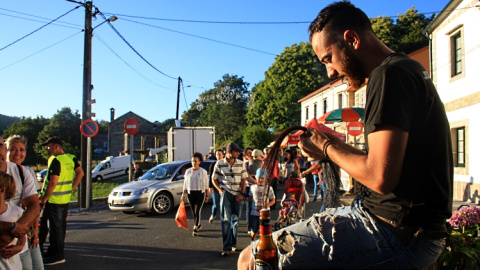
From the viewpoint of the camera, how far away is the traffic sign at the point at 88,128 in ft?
43.7

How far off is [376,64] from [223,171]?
6192 millimetres

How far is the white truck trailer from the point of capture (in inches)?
794

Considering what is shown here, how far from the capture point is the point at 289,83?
4712cm

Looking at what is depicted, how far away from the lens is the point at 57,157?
6.56m

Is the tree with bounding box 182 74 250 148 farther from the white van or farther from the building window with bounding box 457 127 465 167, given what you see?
the building window with bounding box 457 127 465 167

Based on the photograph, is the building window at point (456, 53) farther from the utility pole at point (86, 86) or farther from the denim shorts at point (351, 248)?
the denim shorts at point (351, 248)

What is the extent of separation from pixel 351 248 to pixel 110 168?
31.1 m

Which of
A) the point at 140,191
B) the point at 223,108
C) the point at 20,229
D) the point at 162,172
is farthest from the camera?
the point at 223,108

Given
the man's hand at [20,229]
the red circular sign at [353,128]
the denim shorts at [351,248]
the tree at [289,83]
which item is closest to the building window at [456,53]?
the red circular sign at [353,128]

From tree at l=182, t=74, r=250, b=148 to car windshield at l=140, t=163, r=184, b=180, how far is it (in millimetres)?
57432

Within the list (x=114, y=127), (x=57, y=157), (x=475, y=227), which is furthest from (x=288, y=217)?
(x=114, y=127)

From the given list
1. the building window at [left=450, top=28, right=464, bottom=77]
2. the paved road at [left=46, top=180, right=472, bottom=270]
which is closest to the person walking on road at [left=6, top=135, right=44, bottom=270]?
the paved road at [left=46, top=180, right=472, bottom=270]

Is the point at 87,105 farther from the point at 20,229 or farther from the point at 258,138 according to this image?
the point at 258,138

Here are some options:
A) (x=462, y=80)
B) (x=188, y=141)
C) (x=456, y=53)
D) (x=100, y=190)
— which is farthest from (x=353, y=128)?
(x=100, y=190)
